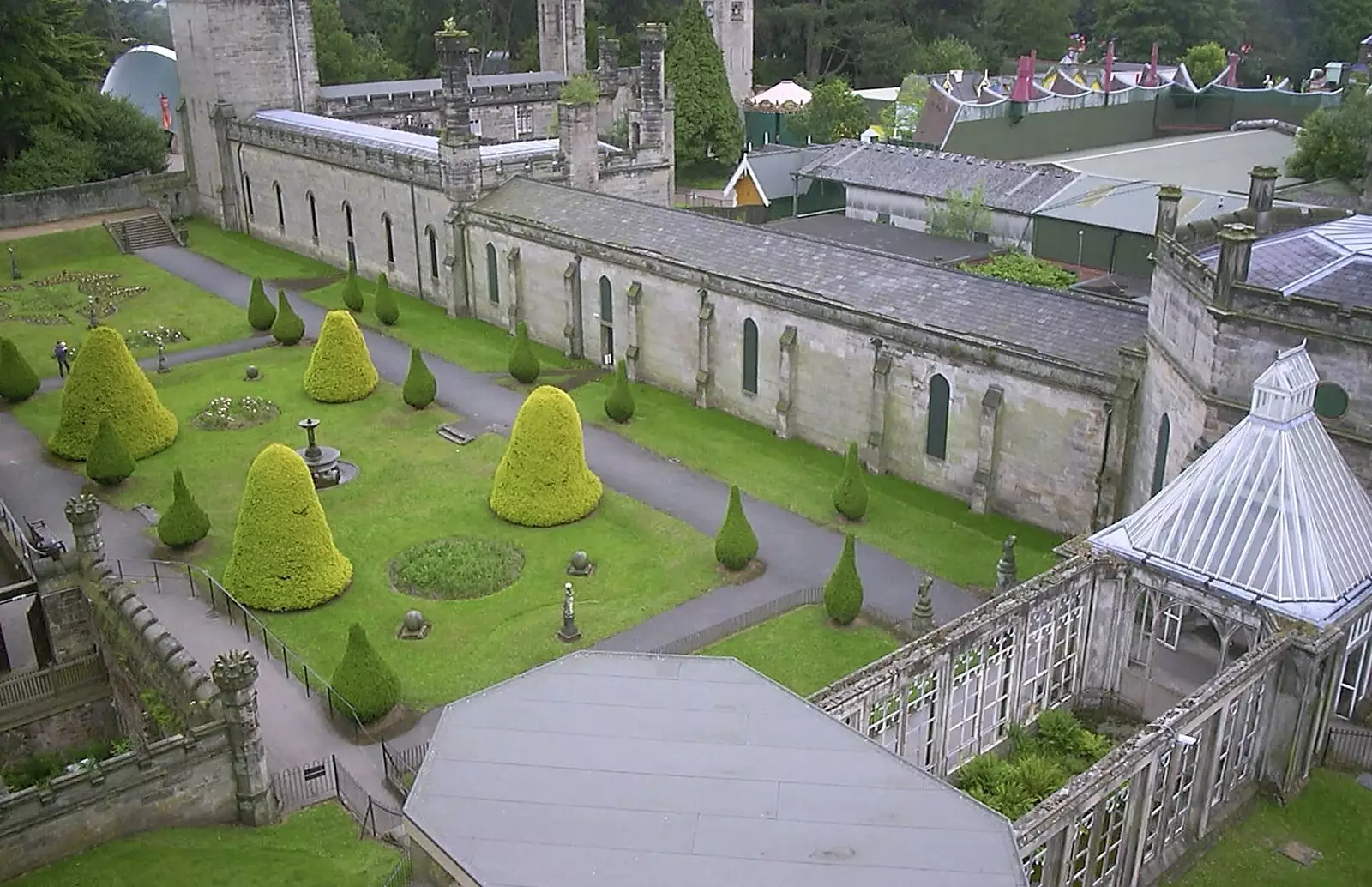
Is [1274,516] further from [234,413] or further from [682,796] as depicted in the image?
[234,413]

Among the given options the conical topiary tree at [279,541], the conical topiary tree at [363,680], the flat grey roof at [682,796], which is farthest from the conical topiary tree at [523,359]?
the flat grey roof at [682,796]

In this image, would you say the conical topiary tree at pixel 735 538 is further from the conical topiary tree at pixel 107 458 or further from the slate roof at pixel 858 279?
the conical topiary tree at pixel 107 458

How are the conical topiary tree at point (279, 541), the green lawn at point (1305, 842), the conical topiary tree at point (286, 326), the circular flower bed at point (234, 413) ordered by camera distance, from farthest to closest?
1. the conical topiary tree at point (286, 326)
2. the circular flower bed at point (234, 413)
3. the conical topiary tree at point (279, 541)
4. the green lawn at point (1305, 842)

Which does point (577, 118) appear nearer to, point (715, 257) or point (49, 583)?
point (715, 257)

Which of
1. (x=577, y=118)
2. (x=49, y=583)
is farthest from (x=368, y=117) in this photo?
(x=49, y=583)

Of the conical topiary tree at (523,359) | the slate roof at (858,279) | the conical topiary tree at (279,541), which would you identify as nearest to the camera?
the conical topiary tree at (279,541)

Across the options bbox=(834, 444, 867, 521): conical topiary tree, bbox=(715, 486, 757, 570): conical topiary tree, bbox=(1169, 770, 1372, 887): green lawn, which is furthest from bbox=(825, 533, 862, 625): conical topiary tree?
bbox=(1169, 770, 1372, 887): green lawn
